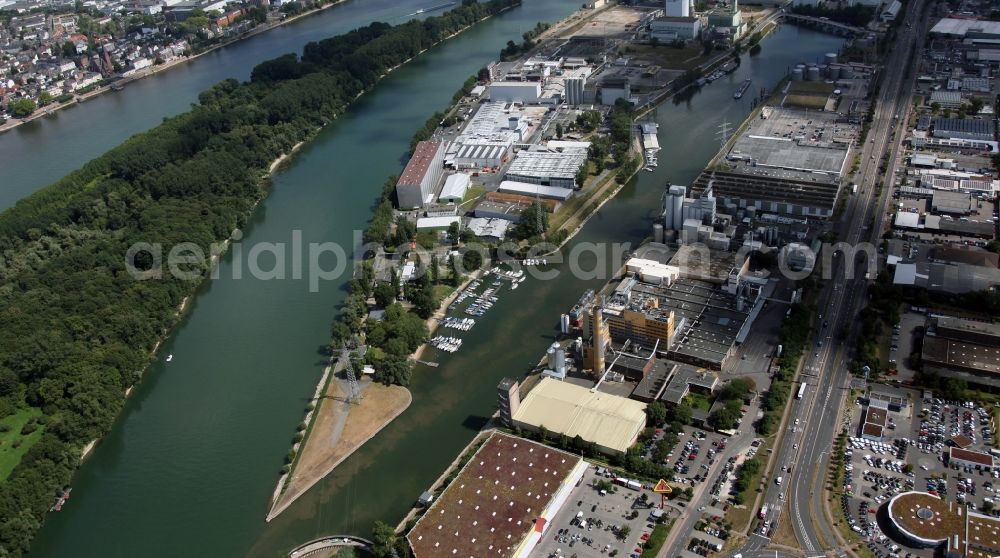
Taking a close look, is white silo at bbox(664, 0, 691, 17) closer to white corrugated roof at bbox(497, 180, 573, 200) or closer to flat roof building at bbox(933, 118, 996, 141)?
flat roof building at bbox(933, 118, 996, 141)

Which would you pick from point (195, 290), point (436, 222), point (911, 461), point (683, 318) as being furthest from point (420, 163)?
point (911, 461)

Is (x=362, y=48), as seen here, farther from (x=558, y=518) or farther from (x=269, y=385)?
(x=558, y=518)

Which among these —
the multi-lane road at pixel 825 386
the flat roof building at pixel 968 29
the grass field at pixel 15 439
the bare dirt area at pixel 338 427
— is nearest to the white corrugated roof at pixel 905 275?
the multi-lane road at pixel 825 386

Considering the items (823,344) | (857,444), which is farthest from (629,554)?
(823,344)

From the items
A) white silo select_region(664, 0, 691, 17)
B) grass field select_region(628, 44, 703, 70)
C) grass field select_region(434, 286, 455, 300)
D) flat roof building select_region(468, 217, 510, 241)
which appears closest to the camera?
grass field select_region(434, 286, 455, 300)

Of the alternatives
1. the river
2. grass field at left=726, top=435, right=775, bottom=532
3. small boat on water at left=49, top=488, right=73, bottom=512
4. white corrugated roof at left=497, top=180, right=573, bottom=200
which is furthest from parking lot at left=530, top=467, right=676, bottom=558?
white corrugated roof at left=497, top=180, right=573, bottom=200

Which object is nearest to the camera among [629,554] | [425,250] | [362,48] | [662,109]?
[629,554]

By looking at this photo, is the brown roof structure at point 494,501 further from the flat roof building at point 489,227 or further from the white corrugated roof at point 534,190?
the white corrugated roof at point 534,190
